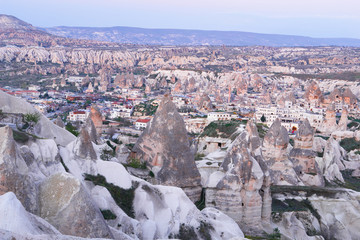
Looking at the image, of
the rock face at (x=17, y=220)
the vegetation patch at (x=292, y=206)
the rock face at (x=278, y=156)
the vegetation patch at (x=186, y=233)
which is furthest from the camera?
the rock face at (x=278, y=156)

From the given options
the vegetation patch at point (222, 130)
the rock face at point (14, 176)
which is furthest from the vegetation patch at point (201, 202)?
the vegetation patch at point (222, 130)

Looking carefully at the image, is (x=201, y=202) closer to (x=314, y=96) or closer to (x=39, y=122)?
(x=39, y=122)

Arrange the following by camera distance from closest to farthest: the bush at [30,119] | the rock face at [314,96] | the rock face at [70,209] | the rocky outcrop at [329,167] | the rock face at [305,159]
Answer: the rock face at [70,209]
the bush at [30,119]
the rock face at [305,159]
the rocky outcrop at [329,167]
the rock face at [314,96]

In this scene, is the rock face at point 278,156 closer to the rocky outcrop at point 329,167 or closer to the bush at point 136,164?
the rocky outcrop at point 329,167

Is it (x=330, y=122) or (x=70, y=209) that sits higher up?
(x=70, y=209)

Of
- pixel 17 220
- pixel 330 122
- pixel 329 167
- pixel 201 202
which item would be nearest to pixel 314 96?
pixel 330 122

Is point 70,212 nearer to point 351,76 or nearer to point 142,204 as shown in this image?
point 142,204
